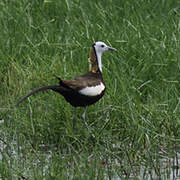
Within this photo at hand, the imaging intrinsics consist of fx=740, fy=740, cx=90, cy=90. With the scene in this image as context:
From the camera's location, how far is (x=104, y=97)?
7.00 m

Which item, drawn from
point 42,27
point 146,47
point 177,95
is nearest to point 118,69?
point 146,47

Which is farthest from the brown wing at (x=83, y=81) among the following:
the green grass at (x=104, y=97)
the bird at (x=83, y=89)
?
the green grass at (x=104, y=97)

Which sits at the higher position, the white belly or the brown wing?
the brown wing

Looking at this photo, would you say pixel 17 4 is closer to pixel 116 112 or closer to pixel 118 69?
pixel 118 69

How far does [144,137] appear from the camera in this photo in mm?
6336

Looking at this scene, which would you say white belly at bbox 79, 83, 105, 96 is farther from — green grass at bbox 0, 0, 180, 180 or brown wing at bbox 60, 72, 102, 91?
green grass at bbox 0, 0, 180, 180

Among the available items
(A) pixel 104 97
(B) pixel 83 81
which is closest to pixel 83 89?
(B) pixel 83 81

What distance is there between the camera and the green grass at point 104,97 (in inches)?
233

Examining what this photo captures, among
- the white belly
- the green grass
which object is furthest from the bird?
the green grass

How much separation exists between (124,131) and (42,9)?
3339 mm

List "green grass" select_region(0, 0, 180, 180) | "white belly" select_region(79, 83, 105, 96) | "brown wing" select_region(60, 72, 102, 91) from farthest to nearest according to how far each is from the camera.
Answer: "white belly" select_region(79, 83, 105, 96)
"brown wing" select_region(60, 72, 102, 91)
"green grass" select_region(0, 0, 180, 180)

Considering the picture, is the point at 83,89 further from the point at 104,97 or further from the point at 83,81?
the point at 104,97

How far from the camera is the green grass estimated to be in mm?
5910

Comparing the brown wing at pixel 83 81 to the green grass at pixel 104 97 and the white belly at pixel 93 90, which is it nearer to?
the white belly at pixel 93 90
